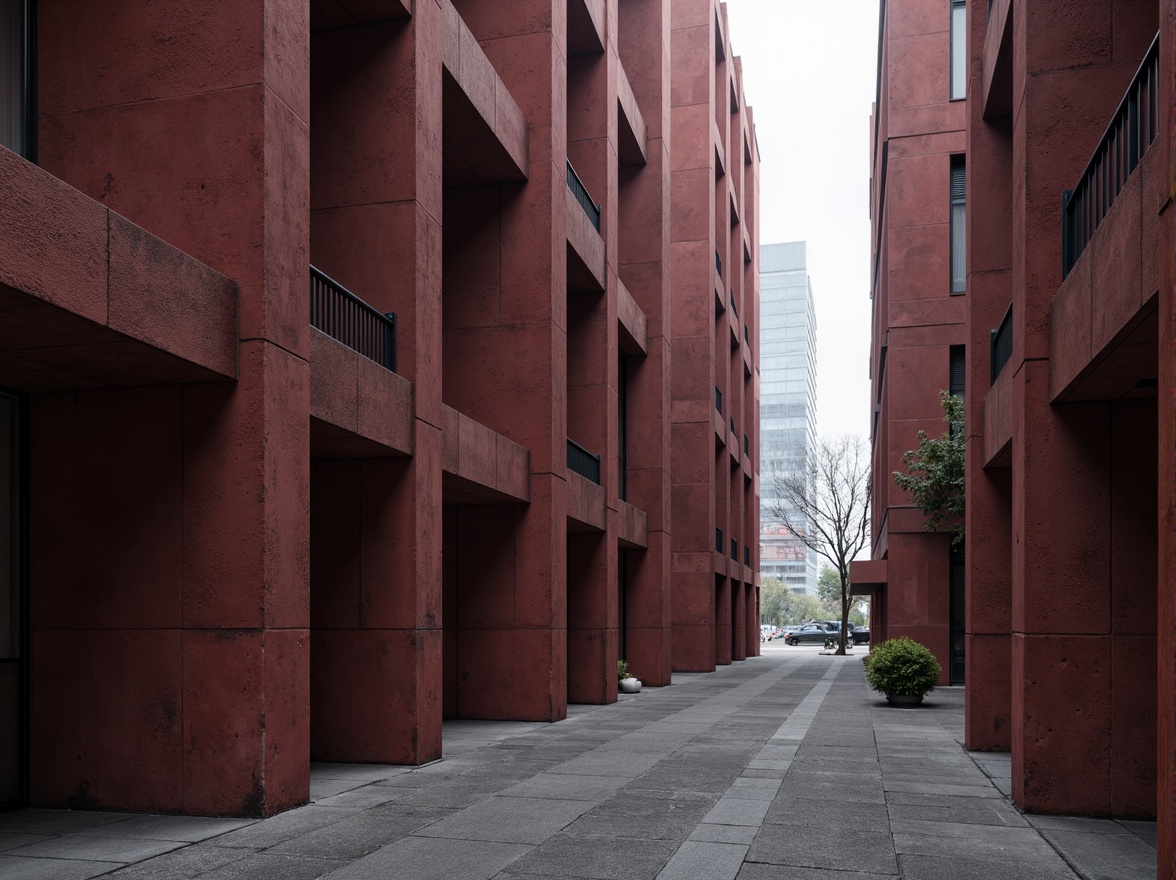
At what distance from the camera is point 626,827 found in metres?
9.45

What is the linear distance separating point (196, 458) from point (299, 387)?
3.92 ft

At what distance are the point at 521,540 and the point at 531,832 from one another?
9162 millimetres

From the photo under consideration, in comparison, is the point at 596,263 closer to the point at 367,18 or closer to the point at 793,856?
the point at 367,18

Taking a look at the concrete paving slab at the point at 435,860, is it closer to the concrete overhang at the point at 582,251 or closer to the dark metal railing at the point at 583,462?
the dark metal railing at the point at 583,462

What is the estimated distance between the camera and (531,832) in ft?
30.2

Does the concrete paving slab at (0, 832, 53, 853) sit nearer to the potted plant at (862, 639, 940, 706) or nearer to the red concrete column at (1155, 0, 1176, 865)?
the red concrete column at (1155, 0, 1176, 865)

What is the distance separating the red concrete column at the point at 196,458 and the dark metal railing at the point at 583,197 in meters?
10.7

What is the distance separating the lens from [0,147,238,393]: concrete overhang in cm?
754

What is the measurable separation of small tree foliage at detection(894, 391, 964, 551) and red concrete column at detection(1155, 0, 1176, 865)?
63.6 ft

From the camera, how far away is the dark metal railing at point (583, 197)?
69.4 ft

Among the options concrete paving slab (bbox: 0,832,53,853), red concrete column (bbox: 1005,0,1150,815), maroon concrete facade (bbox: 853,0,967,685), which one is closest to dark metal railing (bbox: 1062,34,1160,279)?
red concrete column (bbox: 1005,0,1150,815)

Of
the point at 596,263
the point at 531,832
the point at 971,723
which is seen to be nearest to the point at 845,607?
the point at 596,263

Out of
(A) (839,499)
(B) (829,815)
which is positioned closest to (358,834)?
(B) (829,815)

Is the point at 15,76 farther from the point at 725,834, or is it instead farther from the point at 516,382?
the point at 725,834
